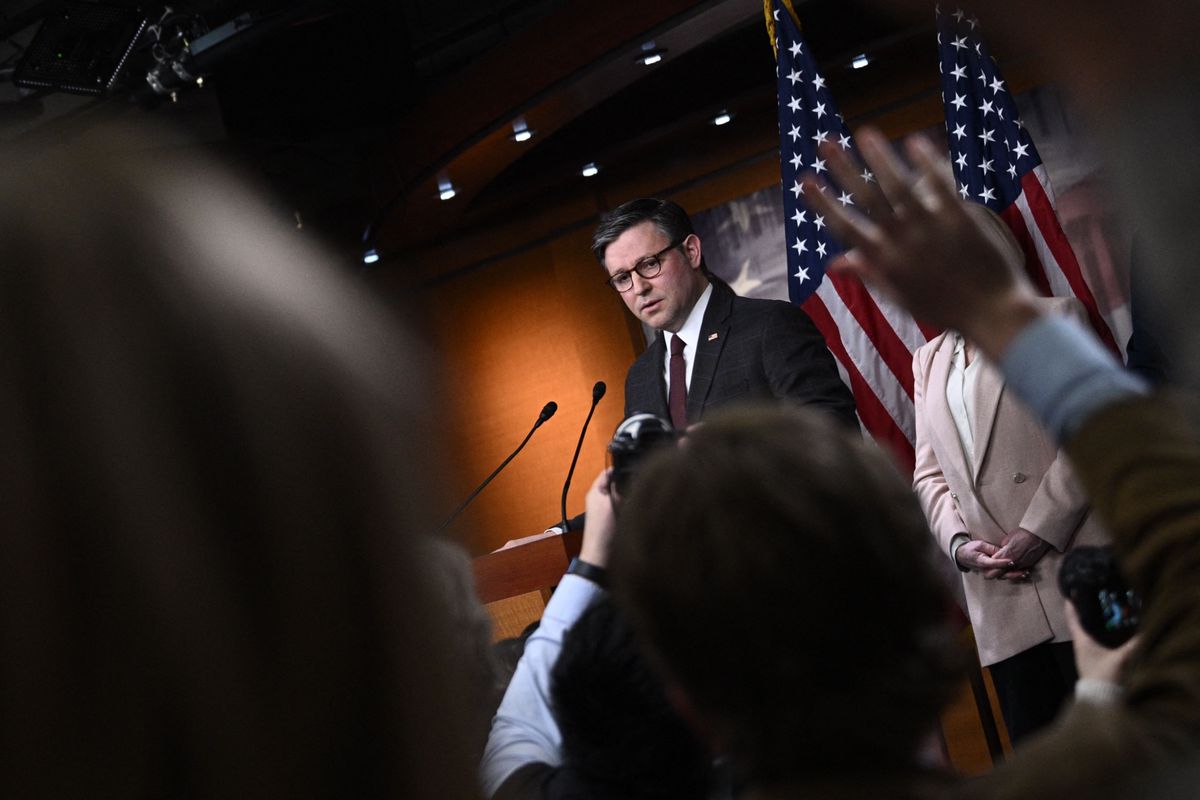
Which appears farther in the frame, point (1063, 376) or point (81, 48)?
point (81, 48)

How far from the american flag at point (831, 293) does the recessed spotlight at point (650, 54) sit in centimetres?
93

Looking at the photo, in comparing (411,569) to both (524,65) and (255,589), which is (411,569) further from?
(524,65)

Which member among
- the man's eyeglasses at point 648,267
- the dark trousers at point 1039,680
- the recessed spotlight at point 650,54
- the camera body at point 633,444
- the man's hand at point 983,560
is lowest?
the dark trousers at point 1039,680

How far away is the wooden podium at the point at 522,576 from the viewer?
2.73 meters

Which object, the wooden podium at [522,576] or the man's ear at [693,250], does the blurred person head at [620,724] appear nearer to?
the wooden podium at [522,576]

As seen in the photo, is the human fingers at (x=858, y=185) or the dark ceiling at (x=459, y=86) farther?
the dark ceiling at (x=459, y=86)

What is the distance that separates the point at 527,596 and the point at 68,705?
101 inches

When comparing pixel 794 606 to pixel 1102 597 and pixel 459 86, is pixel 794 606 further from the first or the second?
pixel 459 86

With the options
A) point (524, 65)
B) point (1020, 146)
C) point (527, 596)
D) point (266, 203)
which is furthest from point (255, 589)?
point (524, 65)

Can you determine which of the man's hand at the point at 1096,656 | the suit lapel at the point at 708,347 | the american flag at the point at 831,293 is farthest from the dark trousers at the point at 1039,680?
the man's hand at the point at 1096,656

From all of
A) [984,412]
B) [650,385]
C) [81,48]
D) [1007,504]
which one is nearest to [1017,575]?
[1007,504]

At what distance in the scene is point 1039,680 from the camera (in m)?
3.12

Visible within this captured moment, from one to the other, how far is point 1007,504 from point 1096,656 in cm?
200

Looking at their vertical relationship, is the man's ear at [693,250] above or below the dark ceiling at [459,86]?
below
